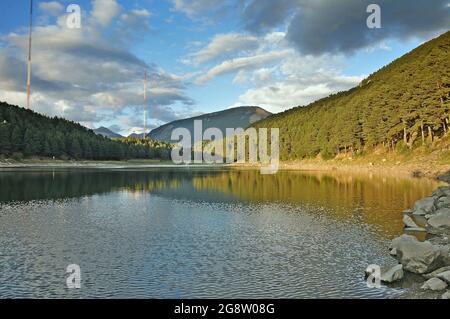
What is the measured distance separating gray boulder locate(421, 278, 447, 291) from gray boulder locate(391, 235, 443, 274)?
7.73 feet

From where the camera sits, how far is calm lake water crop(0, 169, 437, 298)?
19.7m

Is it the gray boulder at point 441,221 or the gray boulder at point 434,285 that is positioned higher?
the gray boulder at point 441,221

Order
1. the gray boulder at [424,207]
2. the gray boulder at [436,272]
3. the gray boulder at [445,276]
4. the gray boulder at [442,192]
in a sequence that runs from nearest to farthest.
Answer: the gray boulder at [445,276] < the gray boulder at [436,272] < the gray boulder at [424,207] < the gray boulder at [442,192]

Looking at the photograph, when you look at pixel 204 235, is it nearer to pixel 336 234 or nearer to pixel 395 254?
pixel 336 234

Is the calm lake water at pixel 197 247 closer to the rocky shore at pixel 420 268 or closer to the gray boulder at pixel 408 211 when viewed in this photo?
the gray boulder at pixel 408 211

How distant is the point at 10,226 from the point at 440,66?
112013mm

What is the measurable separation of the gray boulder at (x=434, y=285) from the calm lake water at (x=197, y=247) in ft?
5.57

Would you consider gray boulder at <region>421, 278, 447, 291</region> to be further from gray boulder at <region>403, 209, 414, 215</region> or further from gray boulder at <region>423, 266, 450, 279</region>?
gray boulder at <region>403, 209, 414, 215</region>

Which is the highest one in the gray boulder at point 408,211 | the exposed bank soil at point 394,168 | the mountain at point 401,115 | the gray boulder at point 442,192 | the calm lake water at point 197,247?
the mountain at point 401,115

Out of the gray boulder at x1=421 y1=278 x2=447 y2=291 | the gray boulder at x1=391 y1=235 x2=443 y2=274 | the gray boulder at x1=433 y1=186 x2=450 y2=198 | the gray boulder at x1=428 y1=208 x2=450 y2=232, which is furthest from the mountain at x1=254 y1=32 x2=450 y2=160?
the gray boulder at x1=421 y1=278 x2=447 y2=291

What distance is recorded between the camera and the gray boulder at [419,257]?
21.4m

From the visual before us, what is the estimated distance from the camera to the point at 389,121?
128 metres

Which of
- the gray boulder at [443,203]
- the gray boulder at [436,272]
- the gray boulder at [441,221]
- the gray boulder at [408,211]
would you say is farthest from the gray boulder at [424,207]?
the gray boulder at [436,272]
